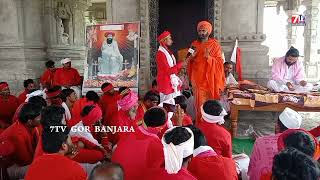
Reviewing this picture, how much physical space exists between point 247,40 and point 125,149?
450cm

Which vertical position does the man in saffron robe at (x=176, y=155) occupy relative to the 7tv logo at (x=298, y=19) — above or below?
below

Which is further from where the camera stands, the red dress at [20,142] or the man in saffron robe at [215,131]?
the red dress at [20,142]

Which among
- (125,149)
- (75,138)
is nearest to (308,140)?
(125,149)

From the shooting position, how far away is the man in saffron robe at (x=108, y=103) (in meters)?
4.84

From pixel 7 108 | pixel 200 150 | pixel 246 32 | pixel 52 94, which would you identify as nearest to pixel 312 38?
pixel 246 32

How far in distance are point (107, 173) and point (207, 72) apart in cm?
366

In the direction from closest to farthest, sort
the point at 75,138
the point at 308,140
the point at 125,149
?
1. the point at 308,140
2. the point at 125,149
3. the point at 75,138

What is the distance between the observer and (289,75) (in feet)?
18.4

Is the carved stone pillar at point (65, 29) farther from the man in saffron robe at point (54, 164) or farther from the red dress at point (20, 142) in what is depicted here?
the man in saffron robe at point (54, 164)

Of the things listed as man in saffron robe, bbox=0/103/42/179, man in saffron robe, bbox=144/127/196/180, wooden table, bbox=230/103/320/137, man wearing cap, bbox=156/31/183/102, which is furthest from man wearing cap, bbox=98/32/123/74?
man in saffron robe, bbox=144/127/196/180

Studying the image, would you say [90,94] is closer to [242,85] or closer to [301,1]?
[242,85]

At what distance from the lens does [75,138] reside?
3.33 meters

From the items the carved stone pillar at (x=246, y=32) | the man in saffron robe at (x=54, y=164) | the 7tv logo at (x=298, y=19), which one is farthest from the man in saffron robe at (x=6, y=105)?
Result: the 7tv logo at (x=298, y=19)

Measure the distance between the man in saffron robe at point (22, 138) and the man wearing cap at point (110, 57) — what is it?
8.37 feet
